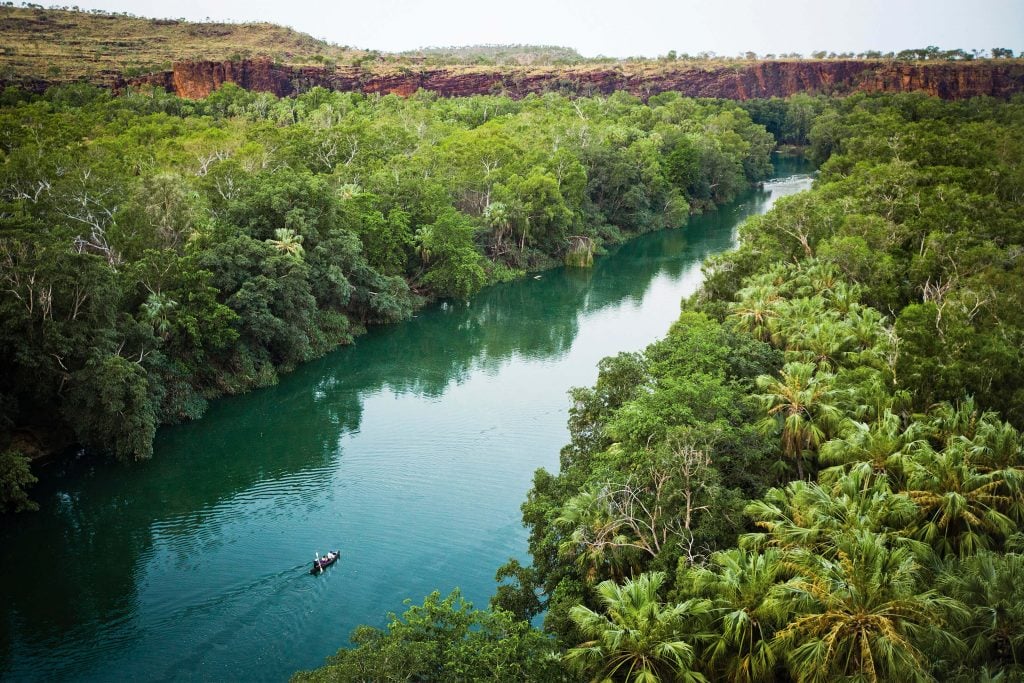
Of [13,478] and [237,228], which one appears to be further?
[237,228]

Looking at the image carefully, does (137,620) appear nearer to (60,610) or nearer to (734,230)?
(60,610)

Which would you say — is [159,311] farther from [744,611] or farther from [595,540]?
[744,611]

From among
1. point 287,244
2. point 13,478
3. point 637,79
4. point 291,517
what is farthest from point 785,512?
point 637,79

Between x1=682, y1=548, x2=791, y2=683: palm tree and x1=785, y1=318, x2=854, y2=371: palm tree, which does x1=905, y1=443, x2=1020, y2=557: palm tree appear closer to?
x1=682, y1=548, x2=791, y2=683: palm tree

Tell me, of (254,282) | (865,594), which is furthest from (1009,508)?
(254,282)

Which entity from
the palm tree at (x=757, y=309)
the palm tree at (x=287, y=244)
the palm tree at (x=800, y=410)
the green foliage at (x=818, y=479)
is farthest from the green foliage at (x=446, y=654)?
the palm tree at (x=287, y=244)

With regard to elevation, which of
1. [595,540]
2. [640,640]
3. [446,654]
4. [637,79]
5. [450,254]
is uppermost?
[637,79]
